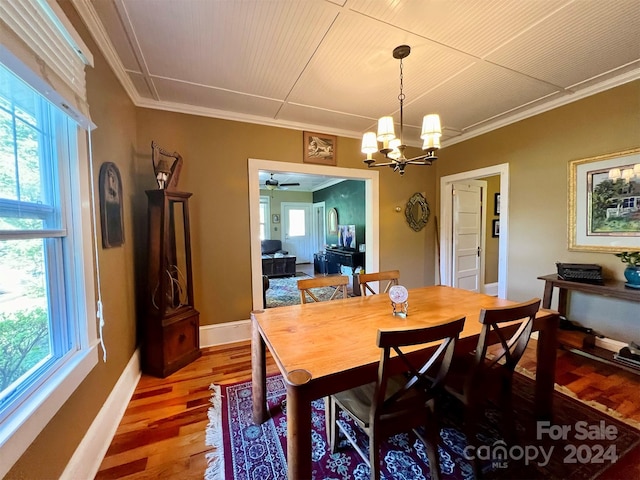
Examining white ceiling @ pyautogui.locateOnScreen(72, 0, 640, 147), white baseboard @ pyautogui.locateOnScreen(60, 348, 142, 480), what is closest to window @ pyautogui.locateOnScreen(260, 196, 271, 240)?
white ceiling @ pyautogui.locateOnScreen(72, 0, 640, 147)

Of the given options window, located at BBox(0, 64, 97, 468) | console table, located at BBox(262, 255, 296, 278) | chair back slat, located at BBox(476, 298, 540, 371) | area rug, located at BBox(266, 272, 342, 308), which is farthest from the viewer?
console table, located at BBox(262, 255, 296, 278)

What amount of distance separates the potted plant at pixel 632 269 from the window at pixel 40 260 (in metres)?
3.87

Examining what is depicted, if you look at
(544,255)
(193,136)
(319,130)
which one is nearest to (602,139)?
(544,255)

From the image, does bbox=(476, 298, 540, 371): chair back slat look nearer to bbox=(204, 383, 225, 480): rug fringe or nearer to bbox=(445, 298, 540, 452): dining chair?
bbox=(445, 298, 540, 452): dining chair

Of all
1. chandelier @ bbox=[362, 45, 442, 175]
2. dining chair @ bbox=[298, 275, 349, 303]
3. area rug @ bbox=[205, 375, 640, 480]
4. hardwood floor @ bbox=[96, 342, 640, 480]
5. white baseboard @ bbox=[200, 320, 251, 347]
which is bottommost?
area rug @ bbox=[205, 375, 640, 480]

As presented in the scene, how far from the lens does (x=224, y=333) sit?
9.68 ft

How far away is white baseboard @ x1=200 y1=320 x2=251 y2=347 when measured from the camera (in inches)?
113

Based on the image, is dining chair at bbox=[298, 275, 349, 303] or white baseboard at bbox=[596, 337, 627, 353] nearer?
dining chair at bbox=[298, 275, 349, 303]

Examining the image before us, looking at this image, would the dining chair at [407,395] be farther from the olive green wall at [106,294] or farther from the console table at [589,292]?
the console table at [589,292]

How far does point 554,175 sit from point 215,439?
3.94 metres

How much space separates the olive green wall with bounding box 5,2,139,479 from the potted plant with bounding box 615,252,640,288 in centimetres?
391

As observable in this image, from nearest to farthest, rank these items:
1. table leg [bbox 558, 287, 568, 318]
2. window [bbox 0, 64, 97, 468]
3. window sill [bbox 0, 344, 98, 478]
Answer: window sill [bbox 0, 344, 98, 478], window [bbox 0, 64, 97, 468], table leg [bbox 558, 287, 568, 318]

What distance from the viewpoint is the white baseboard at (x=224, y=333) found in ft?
9.42

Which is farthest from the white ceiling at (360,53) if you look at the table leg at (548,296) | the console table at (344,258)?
the console table at (344,258)
